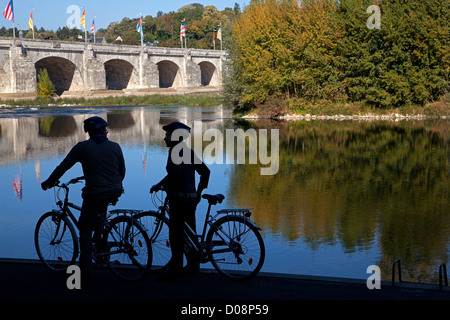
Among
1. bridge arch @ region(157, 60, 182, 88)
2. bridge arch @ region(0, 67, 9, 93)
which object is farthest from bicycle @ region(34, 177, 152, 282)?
bridge arch @ region(157, 60, 182, 88)

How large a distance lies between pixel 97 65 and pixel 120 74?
1291 cm

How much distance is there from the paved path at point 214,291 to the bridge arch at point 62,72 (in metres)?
68.0

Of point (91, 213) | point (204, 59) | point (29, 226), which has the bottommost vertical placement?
point (29, 226)

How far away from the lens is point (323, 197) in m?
11.7

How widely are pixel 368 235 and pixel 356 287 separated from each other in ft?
10.3

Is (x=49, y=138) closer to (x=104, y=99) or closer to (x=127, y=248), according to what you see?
(x=127, y=248)

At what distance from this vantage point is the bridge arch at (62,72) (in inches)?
2813

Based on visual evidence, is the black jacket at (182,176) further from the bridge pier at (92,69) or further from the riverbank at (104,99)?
the bridge pier at (92,69)

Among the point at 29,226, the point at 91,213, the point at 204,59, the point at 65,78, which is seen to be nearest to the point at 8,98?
the point at 65,78

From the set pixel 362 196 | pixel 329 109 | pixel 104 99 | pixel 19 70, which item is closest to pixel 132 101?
pixel 104 99

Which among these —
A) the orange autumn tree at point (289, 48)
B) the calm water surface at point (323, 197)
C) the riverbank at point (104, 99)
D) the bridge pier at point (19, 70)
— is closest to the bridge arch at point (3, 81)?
the bridge pier at point (19, 70)

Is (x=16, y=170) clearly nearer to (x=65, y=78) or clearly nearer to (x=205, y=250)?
(x=205, y=250)

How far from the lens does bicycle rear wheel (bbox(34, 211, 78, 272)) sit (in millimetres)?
6266

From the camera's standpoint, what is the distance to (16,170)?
16.3 meters
